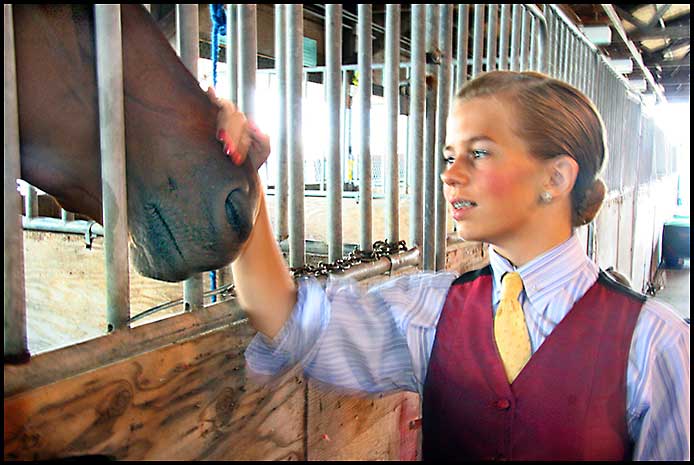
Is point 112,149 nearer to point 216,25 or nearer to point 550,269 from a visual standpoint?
point 216,25

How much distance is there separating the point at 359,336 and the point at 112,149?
48 centimetres

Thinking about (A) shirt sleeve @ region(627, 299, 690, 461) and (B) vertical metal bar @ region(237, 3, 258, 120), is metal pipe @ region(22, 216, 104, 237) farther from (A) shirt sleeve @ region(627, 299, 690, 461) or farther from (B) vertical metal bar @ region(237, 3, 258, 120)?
(A) shirt sleeve @ region(627, 299, 690, 461)

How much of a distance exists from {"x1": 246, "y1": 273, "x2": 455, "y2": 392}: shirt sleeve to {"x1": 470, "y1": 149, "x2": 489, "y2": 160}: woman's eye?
0.75 feet

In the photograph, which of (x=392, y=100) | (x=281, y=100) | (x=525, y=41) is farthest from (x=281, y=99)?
(x=525, y=41)

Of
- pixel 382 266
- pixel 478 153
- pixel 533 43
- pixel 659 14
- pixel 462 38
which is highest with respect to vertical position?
pixel 659 14

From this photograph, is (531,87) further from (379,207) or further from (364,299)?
(379,207)

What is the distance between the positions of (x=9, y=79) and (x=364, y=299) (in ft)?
2.01

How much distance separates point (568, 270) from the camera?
918 mm

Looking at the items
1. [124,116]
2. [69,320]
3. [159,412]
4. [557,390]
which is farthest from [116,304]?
[69,320]

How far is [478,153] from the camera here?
93 centimetres

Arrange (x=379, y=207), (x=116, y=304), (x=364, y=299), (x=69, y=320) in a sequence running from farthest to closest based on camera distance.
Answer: (x=379, y=207)
(x=69, y=320)
(x=364, y=299)
(x=116, y=304)

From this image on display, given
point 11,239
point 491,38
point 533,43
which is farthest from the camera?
point 533,43

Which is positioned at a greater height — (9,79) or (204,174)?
(9,79)

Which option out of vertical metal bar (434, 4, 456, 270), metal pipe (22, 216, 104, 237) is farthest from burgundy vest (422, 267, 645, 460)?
metal pipe (22, 216, 104, 237)
